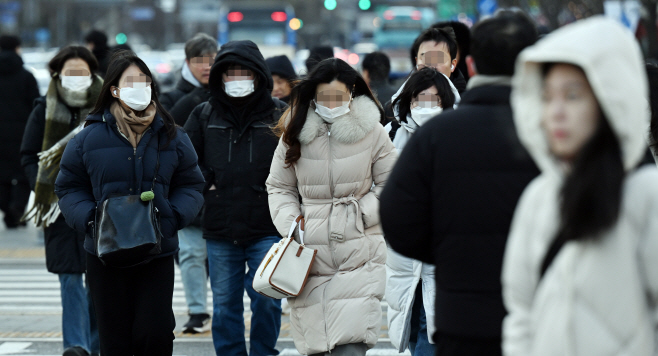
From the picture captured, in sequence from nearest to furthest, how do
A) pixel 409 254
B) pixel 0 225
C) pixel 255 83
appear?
pixel 409 254 < pixel 255 83 < pixel 0 225

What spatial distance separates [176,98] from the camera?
814 cm

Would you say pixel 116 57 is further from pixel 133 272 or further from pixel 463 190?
pixel 463 190

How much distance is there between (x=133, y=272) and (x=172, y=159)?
62 centimetres

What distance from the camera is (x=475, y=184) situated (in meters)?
3.07

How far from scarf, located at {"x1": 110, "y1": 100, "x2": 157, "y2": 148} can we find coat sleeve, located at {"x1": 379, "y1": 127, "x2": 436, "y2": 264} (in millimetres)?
2140

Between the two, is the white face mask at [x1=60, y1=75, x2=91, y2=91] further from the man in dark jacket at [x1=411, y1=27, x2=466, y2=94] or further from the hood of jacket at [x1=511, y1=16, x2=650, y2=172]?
the hood of jacket at [x1=511, y1=16, x2=650, y2=172]

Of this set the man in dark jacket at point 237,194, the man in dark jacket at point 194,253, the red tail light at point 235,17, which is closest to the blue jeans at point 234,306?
the man in dark jacket at point 237,194

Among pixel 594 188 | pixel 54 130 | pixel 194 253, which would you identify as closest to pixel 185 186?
pixel 54 130

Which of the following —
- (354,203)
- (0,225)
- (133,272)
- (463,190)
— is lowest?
(0,225)

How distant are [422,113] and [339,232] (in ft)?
2.89

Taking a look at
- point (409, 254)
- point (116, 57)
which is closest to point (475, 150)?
point (409, 254)

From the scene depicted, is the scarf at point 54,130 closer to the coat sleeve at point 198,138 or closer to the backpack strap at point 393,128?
the coat sleeve at point 198,138

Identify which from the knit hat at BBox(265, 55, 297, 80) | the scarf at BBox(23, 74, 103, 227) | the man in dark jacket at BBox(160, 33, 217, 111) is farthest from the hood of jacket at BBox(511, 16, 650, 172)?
the knit hat at BBox(265, 55, 297, 80)

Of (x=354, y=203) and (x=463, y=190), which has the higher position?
(x=463, y=190)
